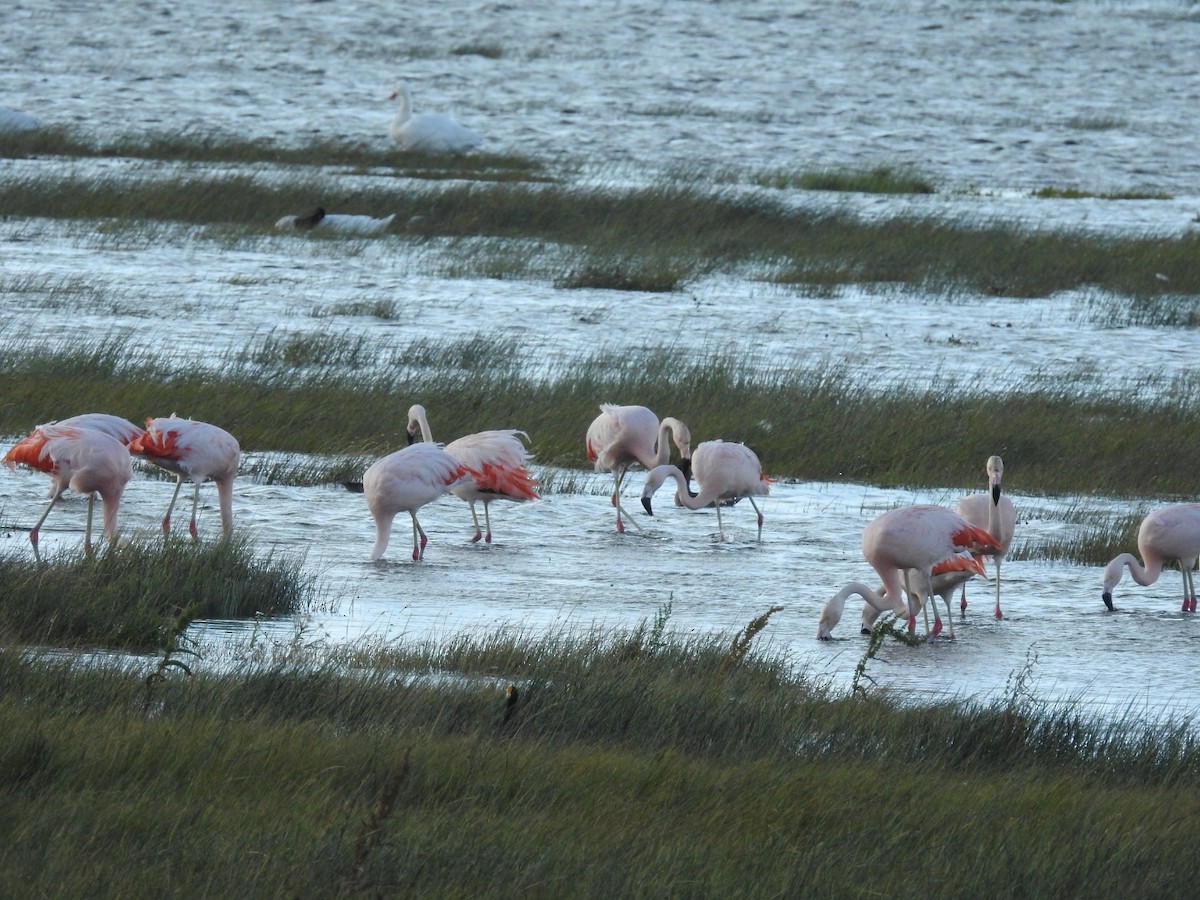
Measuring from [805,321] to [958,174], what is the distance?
478 inches

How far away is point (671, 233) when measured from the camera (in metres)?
20.0

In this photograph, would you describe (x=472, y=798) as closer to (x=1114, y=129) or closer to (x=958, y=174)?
(x=958, y=174)

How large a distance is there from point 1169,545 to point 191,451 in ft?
16.0

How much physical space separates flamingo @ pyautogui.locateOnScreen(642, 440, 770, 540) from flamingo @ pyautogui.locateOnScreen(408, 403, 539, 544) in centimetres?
88

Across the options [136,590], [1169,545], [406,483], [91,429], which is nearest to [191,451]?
[91,429]

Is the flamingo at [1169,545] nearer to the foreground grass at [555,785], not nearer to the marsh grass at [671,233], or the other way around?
the foreground grass at [555,785]

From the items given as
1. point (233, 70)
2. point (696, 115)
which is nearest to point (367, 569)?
point (696, 115)

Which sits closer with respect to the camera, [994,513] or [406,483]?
[994,513]

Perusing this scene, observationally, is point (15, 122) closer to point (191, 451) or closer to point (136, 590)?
point (191, 451)

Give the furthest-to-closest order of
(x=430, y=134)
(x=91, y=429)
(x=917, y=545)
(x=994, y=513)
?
(x=430, y=134), (x=994, y=513), (x=91, y=429), (x=917, y=545)

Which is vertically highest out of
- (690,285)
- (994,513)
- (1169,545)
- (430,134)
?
(430,134)

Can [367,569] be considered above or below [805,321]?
below

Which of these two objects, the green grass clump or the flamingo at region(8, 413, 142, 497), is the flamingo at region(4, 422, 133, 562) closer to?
the flamingo at region(8, 413, 142, 497)

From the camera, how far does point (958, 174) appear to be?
89.7 feet
